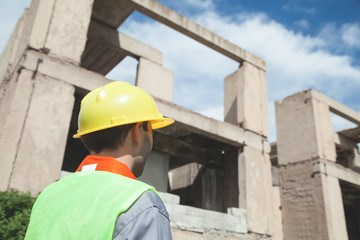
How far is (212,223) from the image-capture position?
649cm

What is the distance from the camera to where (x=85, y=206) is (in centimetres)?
89

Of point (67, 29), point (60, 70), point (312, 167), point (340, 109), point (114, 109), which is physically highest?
point (340, 109)

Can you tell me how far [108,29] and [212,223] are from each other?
18.3 feet

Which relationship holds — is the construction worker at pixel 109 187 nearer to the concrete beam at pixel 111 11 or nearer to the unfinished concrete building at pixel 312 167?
the concrete beam at pixel 111 11

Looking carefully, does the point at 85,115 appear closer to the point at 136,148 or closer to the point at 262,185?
the point at 136,148

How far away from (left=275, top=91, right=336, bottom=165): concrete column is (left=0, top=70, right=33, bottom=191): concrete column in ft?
25.9

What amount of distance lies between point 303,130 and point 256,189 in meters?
3.63

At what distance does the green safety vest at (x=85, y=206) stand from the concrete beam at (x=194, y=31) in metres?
6.93

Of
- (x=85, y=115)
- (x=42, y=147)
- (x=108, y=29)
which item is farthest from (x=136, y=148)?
(x=108, y=29)

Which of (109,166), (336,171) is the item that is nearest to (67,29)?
(109,166)

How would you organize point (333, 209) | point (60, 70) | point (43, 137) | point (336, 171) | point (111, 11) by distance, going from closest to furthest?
point (43, 137), point (60, 70), point (111, 11), point (333, 209), point (336, 171)

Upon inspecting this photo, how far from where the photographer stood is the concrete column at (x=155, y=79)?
9211 millimetres

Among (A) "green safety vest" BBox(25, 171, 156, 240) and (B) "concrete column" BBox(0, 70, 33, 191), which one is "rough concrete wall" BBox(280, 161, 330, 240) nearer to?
(B) "concrete column" BBox(0, 70, 33, 191)

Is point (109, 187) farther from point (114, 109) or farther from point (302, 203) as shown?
point (302, 203)
